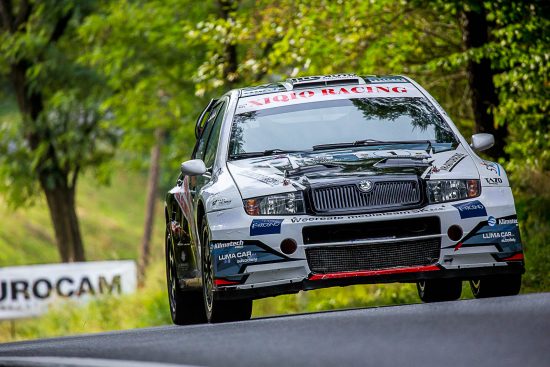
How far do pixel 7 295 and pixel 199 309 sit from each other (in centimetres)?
1622

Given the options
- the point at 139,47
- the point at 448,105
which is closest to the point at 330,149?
the point at 448,105

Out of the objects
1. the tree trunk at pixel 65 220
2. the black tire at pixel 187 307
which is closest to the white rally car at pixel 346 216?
the black tire at pixel 187 307

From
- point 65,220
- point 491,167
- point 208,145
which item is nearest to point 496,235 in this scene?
point 491,167

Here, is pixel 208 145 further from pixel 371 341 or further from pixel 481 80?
pixel 481 80

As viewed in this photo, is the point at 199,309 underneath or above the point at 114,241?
above

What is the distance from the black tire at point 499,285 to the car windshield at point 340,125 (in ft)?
3.44

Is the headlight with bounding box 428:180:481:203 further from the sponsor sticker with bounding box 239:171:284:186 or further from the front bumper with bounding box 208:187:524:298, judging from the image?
the sponsor sticker with bounding box 239:171:284:186

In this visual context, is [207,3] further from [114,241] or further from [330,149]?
[114,241]

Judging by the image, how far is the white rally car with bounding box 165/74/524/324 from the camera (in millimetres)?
10664

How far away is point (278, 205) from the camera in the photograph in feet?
35.1

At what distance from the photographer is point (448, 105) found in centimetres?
2256

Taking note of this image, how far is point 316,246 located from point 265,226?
0.38 m

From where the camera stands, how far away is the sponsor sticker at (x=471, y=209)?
1081cm

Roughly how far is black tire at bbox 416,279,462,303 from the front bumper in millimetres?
1554
